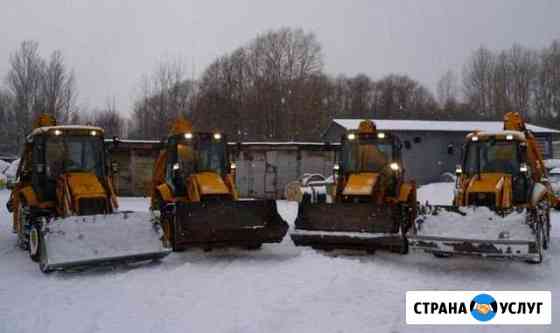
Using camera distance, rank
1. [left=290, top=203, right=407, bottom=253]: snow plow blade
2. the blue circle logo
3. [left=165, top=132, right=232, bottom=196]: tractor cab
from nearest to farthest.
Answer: the blue circle logo < [left=290, top=203, right=407, bottom=253]: snow plow blade < [left=165, top=132, right=232, bottom=196]: tractor cab

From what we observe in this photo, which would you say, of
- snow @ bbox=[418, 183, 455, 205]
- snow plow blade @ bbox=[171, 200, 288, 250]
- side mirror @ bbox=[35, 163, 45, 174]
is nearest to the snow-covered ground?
snow plow blade @ bbox=[171, 200, 288, 250]

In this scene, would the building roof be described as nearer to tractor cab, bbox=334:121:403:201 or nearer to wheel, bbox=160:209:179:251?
tractor cab, bbox=334:121:403:201

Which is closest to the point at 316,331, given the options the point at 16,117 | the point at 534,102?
the point at 16,117

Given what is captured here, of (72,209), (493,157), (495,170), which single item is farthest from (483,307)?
(72,209)

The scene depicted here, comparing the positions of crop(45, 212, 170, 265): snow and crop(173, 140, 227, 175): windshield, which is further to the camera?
crop(173, 140, 227, 175): windshield

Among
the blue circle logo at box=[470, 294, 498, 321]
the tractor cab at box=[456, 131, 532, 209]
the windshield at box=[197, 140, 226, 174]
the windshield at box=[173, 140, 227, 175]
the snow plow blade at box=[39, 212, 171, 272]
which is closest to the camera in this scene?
the blue circle logo at box=[470, 294, 498, 321]

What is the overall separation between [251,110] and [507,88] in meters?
32.9

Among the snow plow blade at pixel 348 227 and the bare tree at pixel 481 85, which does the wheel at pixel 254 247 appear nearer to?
the snow plow blade at pixel 348 227

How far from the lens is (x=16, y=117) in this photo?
1869 inches

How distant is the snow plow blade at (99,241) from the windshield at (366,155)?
4494 millimetres

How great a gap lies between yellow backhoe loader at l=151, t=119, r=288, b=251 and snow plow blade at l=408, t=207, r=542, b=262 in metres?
2.77

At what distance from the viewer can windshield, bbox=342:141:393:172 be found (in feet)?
39.5

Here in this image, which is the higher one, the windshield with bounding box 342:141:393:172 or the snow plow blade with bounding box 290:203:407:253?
the windshield with bounding box 342:141:393:172

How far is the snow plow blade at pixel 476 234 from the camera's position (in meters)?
8.93
